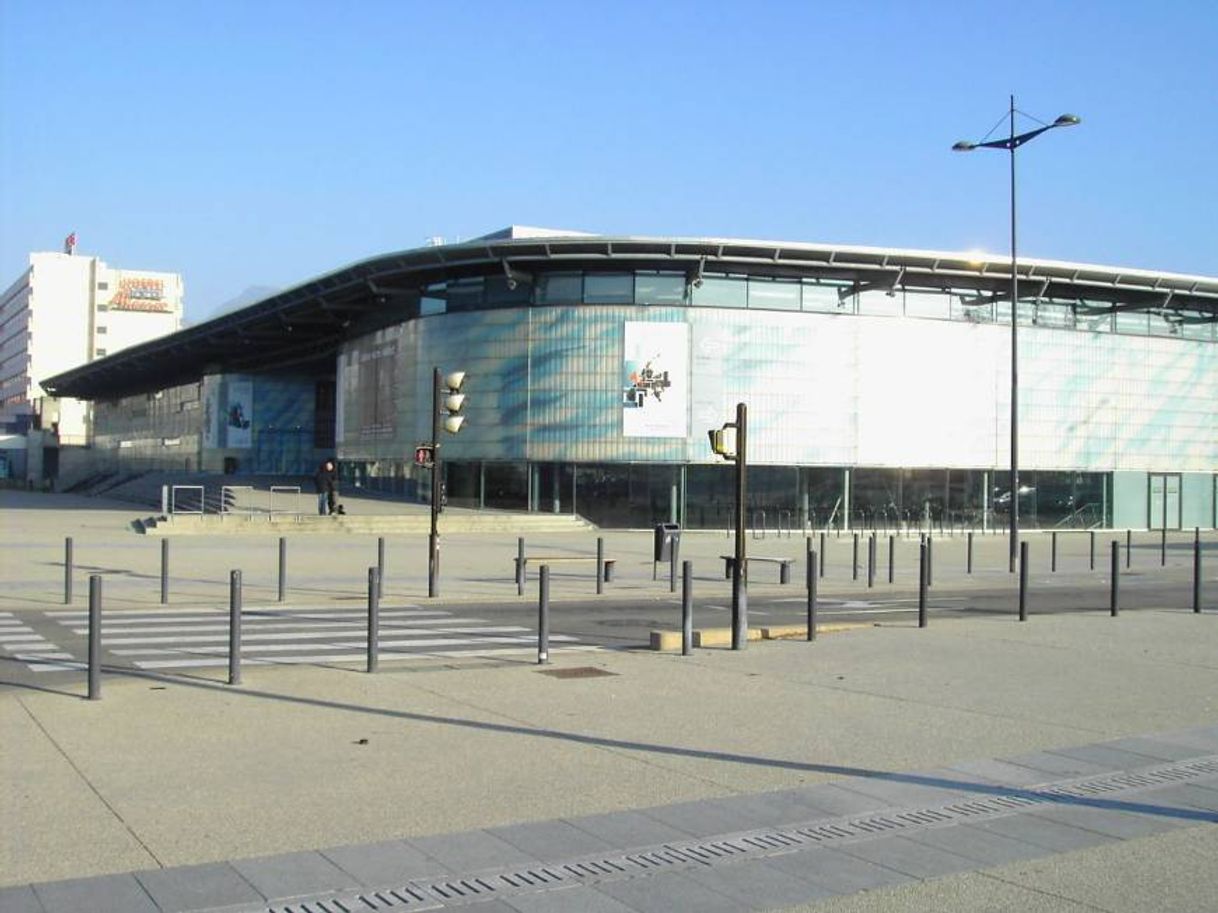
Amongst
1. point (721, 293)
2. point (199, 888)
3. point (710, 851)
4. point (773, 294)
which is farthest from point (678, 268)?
point (199, 888)

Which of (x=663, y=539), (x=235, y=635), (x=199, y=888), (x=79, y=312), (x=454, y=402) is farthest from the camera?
(x=79, y=312)

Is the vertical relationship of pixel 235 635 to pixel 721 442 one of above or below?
below

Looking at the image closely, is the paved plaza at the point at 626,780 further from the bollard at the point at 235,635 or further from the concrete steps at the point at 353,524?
the concrete steps at the point at 353,524

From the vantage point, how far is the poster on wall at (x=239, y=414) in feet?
258

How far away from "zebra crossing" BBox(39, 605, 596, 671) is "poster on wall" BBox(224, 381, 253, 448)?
2477 inches

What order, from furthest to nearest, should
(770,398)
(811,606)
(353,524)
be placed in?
(770,398) → (353,524) → (811,606)

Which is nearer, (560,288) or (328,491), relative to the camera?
(328,491)

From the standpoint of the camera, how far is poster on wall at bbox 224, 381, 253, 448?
78.5m

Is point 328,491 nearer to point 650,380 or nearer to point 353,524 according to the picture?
point 353,524

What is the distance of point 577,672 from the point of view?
39.4 feet

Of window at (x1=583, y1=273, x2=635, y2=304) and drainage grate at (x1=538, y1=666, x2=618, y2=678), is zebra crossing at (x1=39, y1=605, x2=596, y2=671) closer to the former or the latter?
drainage grate at (x1=538, y1=666, x2=618, y2=678)

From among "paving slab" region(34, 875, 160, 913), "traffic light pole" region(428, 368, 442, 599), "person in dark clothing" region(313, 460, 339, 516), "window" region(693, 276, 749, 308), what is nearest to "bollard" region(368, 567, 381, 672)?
"paving slab" region(34, 875, 160, 913)

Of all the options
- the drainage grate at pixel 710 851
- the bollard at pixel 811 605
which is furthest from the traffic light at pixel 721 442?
the drainage grate at pixel 710 851

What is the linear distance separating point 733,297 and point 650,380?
4847mm
